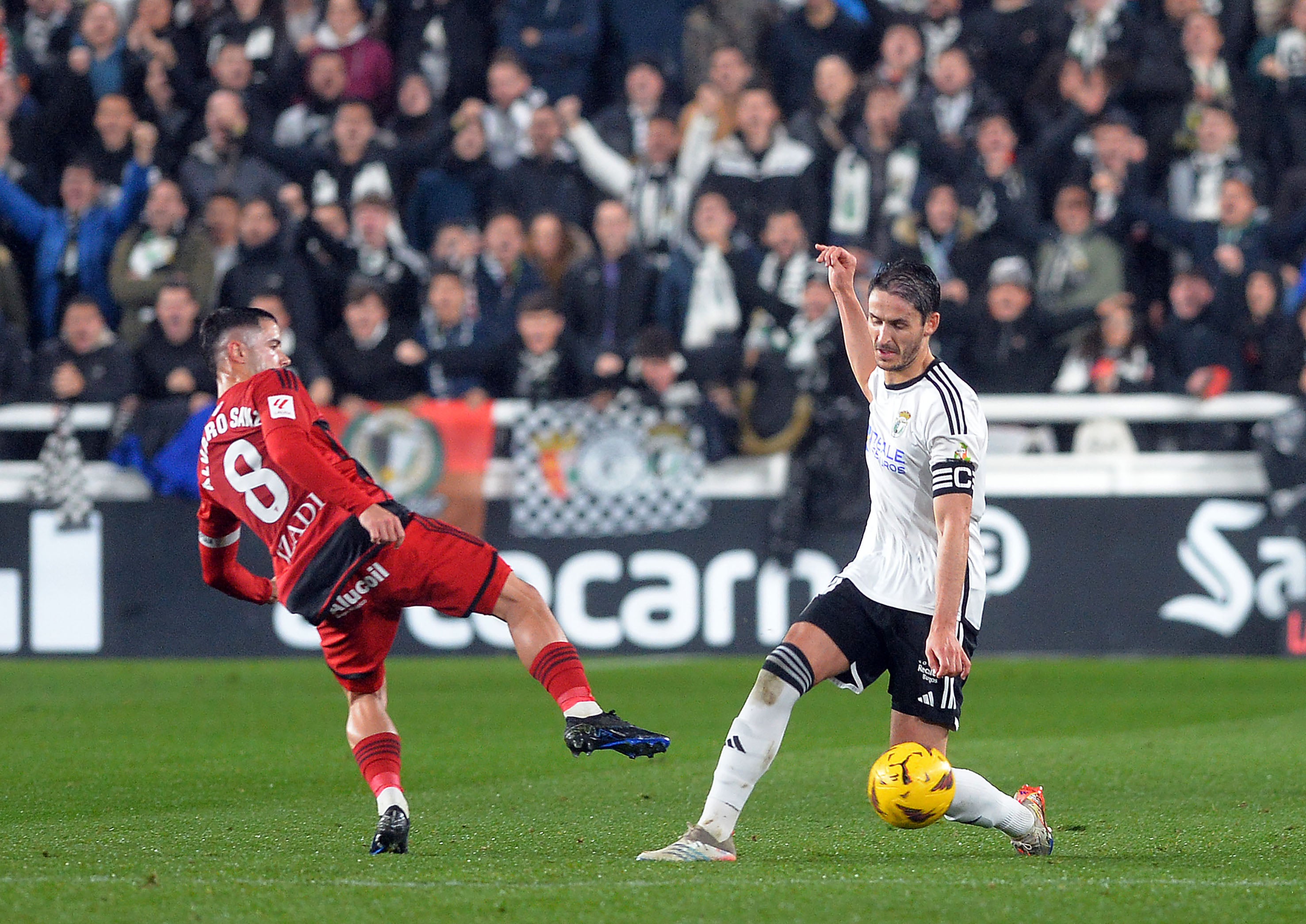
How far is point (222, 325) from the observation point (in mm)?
5629

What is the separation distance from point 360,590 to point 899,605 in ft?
5.46

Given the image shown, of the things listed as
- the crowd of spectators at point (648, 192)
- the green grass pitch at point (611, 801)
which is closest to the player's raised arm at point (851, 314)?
the green grass pitch at point (611, 801)

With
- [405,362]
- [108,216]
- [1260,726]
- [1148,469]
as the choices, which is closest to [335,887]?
[1260,726]

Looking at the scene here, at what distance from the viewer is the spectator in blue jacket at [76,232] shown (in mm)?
12695

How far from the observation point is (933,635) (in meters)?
4.93

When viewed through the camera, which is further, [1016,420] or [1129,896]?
[1016,420]

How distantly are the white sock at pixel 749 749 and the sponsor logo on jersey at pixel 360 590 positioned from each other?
1.20 metres

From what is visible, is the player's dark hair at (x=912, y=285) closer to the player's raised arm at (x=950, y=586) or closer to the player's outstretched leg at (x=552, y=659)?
the player's raised arm at (x=950, y=586)

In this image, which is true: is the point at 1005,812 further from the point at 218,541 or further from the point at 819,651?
the point at 218,541

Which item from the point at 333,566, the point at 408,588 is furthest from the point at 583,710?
the point at 333,566

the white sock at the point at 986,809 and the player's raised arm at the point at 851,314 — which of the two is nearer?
the white sock at the point at 986,809

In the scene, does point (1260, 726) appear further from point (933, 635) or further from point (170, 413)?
point (170, 413)

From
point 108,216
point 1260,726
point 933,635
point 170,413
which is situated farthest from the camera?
point 108,216

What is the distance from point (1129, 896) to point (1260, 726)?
15.5 feet
